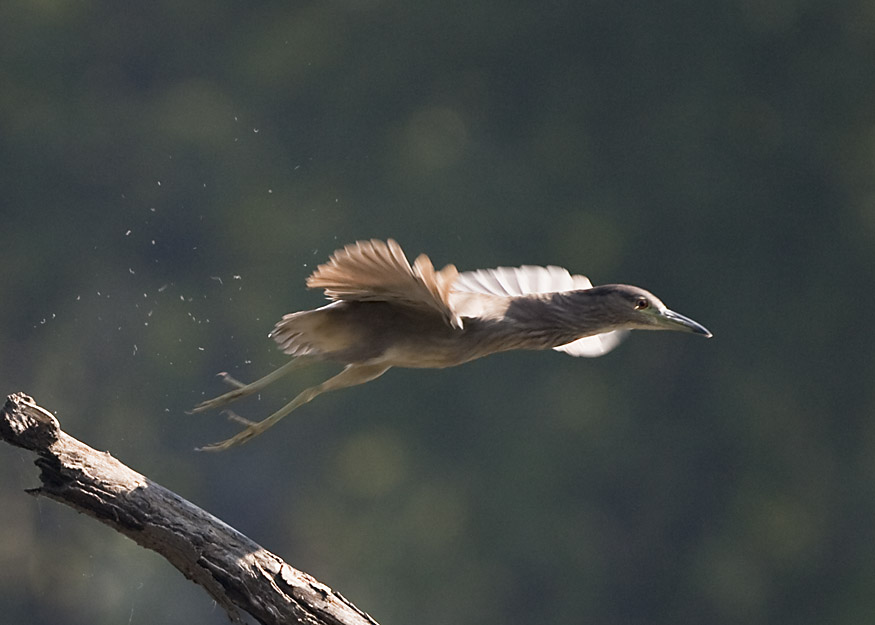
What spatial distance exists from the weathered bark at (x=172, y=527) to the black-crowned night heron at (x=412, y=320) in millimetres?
359

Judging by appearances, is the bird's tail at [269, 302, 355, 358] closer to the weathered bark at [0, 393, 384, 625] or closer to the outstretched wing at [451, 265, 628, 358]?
the outstretched wing at [451, 265, 628, 358]

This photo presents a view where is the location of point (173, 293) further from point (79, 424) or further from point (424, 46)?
point (424, 46)

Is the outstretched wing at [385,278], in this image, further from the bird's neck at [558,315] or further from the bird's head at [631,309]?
the bird's head at [631,309]

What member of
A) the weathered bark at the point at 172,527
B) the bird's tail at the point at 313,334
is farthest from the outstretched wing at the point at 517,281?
the weathered bark at the point at 172,527

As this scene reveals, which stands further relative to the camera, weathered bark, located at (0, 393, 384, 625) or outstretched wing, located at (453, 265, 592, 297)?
outstretched wing, located at (453, 265, 592, 297)

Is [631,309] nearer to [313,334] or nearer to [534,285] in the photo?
[534,285]

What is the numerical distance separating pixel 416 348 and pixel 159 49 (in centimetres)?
341

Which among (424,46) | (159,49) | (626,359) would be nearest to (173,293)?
(159,49)

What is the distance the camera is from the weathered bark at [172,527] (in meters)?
1.87

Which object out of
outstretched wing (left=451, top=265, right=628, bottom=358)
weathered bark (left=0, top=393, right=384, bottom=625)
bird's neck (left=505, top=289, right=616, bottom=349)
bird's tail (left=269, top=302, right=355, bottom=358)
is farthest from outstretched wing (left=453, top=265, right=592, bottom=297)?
weathered bark (left=0, top=393, right=384, bottom=625)

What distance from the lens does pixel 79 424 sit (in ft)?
15.9

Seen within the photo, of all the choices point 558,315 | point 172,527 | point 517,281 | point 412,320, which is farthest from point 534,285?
point 172,527

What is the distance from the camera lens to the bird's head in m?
2.57

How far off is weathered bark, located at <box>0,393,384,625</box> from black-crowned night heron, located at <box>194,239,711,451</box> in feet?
1.18
